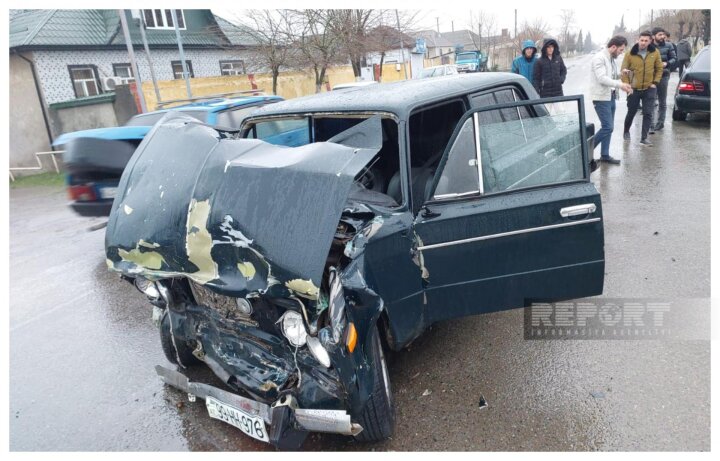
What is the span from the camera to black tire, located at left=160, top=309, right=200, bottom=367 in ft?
10.3

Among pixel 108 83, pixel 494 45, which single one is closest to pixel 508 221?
pixel 108 83

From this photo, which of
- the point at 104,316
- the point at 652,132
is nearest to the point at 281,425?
the point at 104,316

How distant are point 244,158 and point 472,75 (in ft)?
7.38

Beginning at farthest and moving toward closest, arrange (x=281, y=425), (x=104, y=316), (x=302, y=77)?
(x=302, y=77) → (x=104, y=316) → (x=281, y=425)

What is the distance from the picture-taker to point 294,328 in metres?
2.23

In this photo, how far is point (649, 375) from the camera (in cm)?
282

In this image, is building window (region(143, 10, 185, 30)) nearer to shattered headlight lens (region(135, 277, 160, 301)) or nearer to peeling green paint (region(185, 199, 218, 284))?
shattered headlight lens (region(135, 277, 160, 301))

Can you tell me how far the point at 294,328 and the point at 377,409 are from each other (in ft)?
2.05

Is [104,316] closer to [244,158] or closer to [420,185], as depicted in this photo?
[244,158]

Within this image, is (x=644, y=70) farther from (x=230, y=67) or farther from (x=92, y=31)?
(x=230, y=67)

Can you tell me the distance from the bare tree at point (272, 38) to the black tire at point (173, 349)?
15.0 meters

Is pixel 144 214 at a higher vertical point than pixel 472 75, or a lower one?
lower

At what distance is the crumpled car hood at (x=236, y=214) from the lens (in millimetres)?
2123

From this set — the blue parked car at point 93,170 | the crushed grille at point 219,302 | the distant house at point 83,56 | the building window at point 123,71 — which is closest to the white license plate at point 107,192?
the blue parked car at point 93,170
